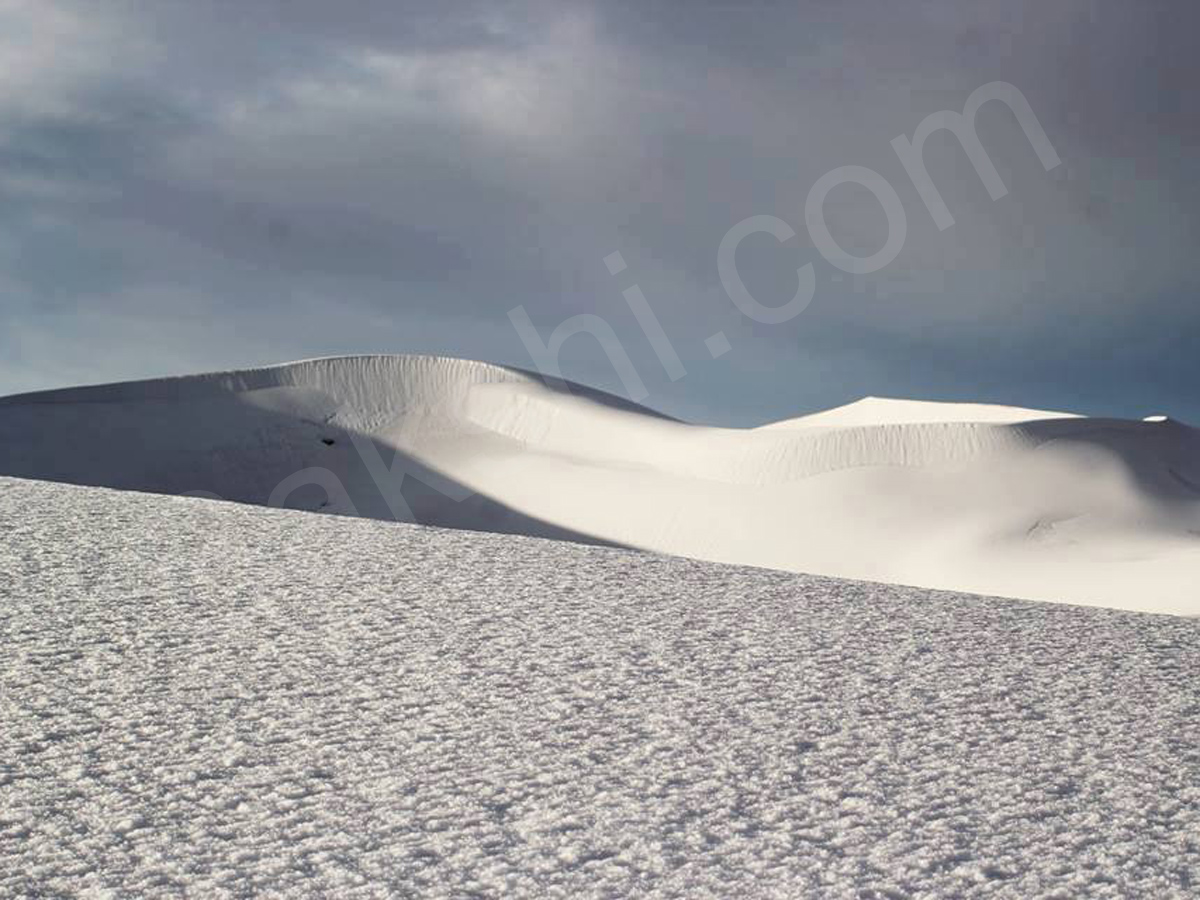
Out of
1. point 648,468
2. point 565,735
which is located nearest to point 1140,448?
point 648,468

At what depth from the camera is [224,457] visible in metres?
10.6

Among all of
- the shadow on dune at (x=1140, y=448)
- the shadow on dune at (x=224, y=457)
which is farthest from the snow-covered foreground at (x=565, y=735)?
the shadow on dune at (x=1140, y=448)

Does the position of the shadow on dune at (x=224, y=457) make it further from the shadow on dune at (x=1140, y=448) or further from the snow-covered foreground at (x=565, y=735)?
the snow-covered foreground at (x=565, y=735)

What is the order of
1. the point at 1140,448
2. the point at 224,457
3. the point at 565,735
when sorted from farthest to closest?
the point at 224,457, the point at 1140,448, the point at 565,735

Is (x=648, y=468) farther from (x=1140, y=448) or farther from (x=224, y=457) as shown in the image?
(x=1140, y=448)

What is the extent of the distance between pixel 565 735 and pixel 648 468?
9.01 meters

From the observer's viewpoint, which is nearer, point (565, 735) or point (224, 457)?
point (565, 735)

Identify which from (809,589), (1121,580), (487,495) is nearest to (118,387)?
(487,495)

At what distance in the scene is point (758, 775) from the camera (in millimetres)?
1617

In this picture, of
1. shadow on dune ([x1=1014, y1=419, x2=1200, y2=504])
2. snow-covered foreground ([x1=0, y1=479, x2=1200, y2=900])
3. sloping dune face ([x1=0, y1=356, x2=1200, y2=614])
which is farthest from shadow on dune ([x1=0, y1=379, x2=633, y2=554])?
snow-covered foreground ([x1=0, y1=479, x2=1200, y2=900])

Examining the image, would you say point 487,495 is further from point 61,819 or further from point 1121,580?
point 61,819

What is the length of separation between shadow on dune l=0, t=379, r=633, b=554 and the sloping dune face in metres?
0.02

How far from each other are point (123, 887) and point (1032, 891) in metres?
1.07

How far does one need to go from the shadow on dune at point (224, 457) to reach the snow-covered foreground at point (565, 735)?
705cm
